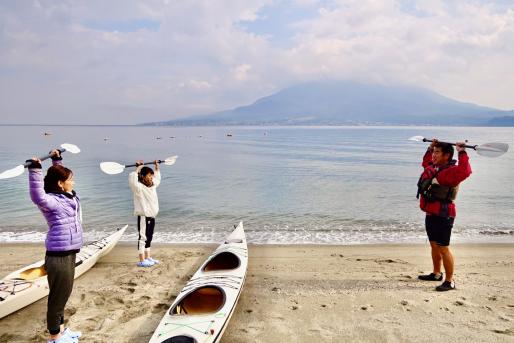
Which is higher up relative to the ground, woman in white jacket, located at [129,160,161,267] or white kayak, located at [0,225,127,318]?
woman in white jacket, located at [129,160,161,267]

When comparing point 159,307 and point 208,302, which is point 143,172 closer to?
point 159,307

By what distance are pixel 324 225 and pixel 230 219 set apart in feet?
12.4

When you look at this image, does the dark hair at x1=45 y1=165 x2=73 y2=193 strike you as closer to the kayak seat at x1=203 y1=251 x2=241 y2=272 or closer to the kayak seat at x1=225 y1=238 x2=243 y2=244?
the kayak seat at x1=203 y1=251 x2=241 y2=272

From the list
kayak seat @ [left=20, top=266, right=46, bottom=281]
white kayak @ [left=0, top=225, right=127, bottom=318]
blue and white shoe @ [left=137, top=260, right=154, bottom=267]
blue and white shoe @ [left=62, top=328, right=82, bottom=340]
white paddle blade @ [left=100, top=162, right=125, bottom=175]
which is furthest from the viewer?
blue and white shoe @ [left=137, top=260, right=154, bottom=267]

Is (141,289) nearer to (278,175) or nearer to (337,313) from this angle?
(337,313)

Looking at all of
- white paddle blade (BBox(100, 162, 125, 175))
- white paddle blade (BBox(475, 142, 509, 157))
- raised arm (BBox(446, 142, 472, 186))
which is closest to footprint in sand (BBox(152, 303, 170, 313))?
white paddle blade (BBox(100, 162, 125, 175))

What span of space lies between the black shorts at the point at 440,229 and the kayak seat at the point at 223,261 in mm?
Answer: 3619

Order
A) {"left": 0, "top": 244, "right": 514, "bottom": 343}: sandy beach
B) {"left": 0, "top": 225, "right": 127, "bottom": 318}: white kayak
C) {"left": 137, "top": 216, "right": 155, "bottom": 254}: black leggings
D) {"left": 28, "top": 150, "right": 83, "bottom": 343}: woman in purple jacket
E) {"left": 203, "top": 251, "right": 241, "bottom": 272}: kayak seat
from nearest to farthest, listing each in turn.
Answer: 1. {"left": 28, "top": 150, "right": 83, "bottom": 343}: woman in purple jacket
2. {"left": 0, "top": 244, "right": 514, "bottom": 343}: sandy beach
3. {"left": 0, "top": 225, "right": 127, "bottom": 318}: white kayak
4. {"left": 203, "top": 251, "right": 241, "bottom": 272}: kayak seat
5. {"left": 137, "top": 216, "right": 155, "bottom": 254}: black leggings

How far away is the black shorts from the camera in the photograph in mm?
6164

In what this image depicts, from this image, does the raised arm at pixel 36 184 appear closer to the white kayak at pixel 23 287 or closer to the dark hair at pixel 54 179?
the dark hair at pixel 54 179

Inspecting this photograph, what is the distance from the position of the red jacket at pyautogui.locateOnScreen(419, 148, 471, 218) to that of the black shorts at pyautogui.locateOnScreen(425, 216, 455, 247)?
0.10 metres

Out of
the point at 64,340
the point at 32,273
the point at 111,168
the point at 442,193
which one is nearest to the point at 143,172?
the point at 111,168

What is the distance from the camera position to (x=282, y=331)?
5.35m

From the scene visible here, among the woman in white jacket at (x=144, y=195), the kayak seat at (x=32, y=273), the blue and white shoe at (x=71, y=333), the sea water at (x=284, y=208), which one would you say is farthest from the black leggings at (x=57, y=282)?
the sea water at (x=284, y=208)
